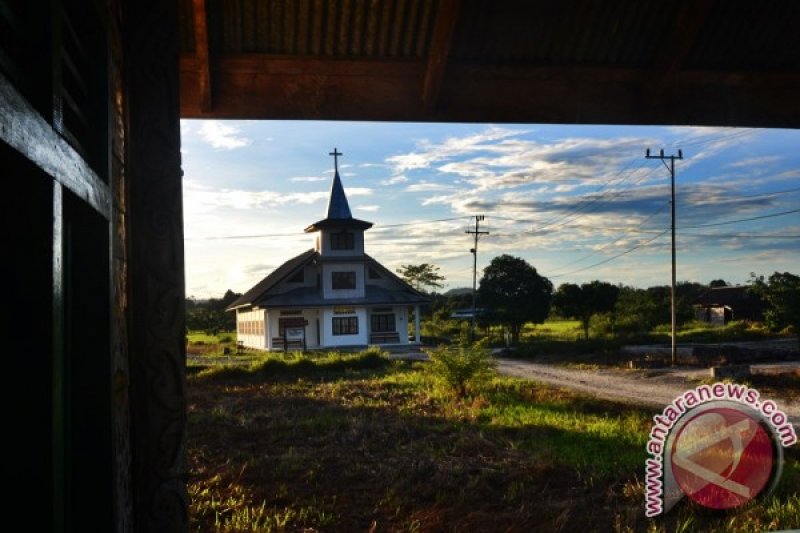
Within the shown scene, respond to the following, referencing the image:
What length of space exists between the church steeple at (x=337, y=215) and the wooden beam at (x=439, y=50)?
85.0 ft

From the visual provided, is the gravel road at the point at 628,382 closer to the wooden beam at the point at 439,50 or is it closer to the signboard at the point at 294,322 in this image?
the wooden beam at the point at 439,50

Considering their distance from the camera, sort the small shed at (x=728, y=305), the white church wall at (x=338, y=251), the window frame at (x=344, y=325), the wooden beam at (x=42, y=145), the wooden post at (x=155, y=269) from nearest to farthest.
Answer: the wooden beam at (x=42, y=145)
the wooden post at (x=155, y=269)
the white church wall at (x=338, y=251)
the window frame at (x=344, y=325)
the small shed at (x=728, y=305)

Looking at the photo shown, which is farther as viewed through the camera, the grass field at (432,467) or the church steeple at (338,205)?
the church steeple at (338,205)

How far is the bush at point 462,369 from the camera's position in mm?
12727

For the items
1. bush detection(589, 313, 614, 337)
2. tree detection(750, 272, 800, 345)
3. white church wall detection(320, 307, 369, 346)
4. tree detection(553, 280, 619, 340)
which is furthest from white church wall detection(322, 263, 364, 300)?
tree detection(750, 272, 800, 345)

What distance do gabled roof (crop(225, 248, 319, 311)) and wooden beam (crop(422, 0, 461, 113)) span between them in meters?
26.9

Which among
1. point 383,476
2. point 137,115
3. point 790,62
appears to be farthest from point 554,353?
point 137,115

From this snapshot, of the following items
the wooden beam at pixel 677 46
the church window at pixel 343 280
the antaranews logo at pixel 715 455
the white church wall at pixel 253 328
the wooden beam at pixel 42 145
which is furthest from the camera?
the white church wall at pixel 253 328

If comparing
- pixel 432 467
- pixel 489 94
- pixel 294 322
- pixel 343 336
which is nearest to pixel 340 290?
pixel 343 336

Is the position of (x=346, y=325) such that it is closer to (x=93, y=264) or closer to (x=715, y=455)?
(x=715, y=455)

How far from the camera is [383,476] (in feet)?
21.7

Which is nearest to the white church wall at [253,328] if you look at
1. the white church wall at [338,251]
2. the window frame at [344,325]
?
the window frame at [344,325]

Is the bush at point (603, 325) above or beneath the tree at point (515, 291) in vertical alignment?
beneath

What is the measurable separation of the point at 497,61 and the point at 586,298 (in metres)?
27.8
